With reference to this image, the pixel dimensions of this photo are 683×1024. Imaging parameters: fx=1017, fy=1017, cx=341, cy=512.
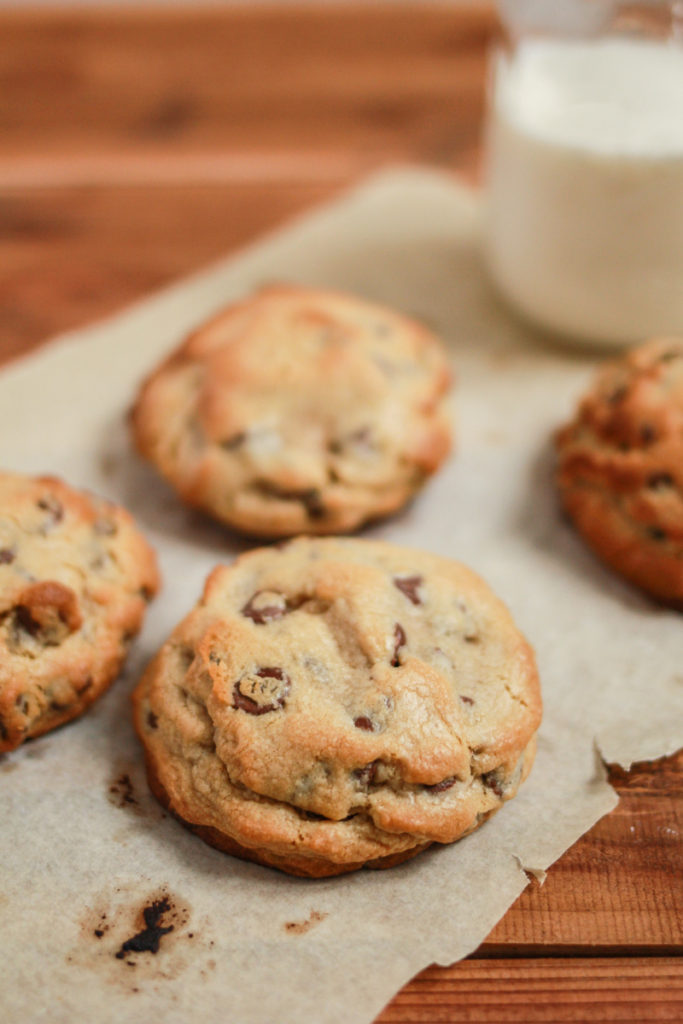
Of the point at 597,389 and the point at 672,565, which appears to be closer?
the point at 672,565

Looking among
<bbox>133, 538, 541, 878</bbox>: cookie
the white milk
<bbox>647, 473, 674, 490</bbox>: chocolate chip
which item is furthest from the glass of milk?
<bbox>133, 538, 541, 878</bbox>: cookie

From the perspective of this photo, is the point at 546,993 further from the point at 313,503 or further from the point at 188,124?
the point at 188,124

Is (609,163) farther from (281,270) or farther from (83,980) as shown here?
(83,980)

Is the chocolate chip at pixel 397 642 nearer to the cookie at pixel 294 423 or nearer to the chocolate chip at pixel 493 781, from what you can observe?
the chocolate chip at pixel 493 781

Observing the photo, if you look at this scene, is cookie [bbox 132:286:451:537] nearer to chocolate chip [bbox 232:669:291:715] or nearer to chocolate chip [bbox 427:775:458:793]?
chocolate chip [bbox 232:669:291:715]

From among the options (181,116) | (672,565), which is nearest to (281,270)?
(181,116)

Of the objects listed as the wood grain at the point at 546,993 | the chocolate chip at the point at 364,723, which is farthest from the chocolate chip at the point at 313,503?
the wood grain at the point at 546,993
